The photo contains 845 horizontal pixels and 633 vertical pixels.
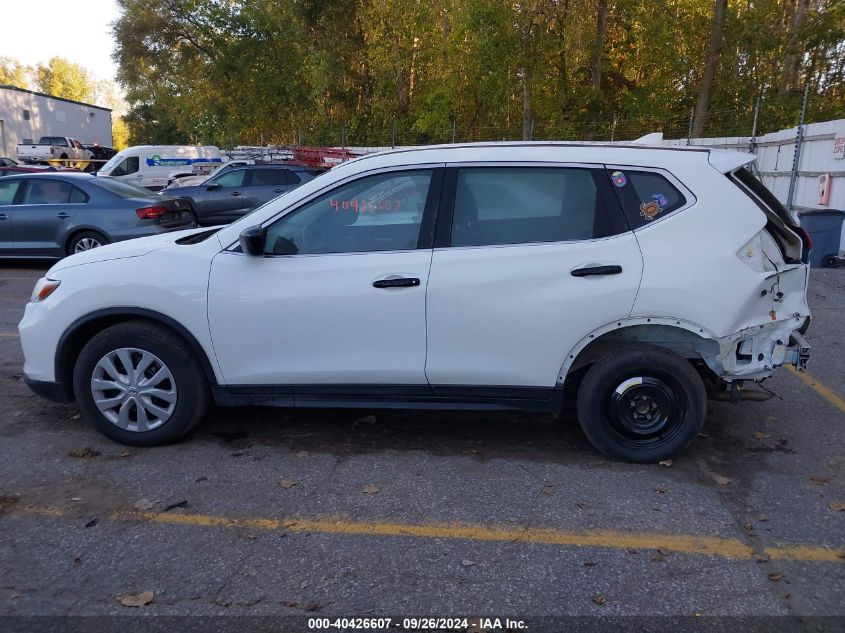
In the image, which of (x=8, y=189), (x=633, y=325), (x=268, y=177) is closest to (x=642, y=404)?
(x=633, y=325)

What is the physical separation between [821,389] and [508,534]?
11.8 feet

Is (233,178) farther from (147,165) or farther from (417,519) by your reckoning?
(417,519)

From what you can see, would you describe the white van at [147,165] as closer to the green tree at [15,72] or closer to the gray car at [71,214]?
the gray car at [71,214]

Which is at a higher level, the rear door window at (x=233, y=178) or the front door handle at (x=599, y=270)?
the rear door window at (x=233, y=178)

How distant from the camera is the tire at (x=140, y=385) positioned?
4.42m

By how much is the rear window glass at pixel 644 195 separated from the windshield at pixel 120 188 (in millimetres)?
8940

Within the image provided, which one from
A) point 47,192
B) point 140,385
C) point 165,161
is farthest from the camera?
point 165,161

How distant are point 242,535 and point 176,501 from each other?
0.57 metres

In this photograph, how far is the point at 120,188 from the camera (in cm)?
1132

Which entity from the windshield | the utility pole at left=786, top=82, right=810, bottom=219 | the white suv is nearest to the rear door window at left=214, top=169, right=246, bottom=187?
the windshield

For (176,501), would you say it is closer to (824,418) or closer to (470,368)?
(470,368)

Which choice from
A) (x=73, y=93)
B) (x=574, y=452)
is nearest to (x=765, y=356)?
(x=574, y=452)

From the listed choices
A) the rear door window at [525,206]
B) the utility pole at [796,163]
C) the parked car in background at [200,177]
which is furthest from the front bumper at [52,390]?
the utility pole at [796,163]

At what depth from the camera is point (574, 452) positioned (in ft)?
14.9
